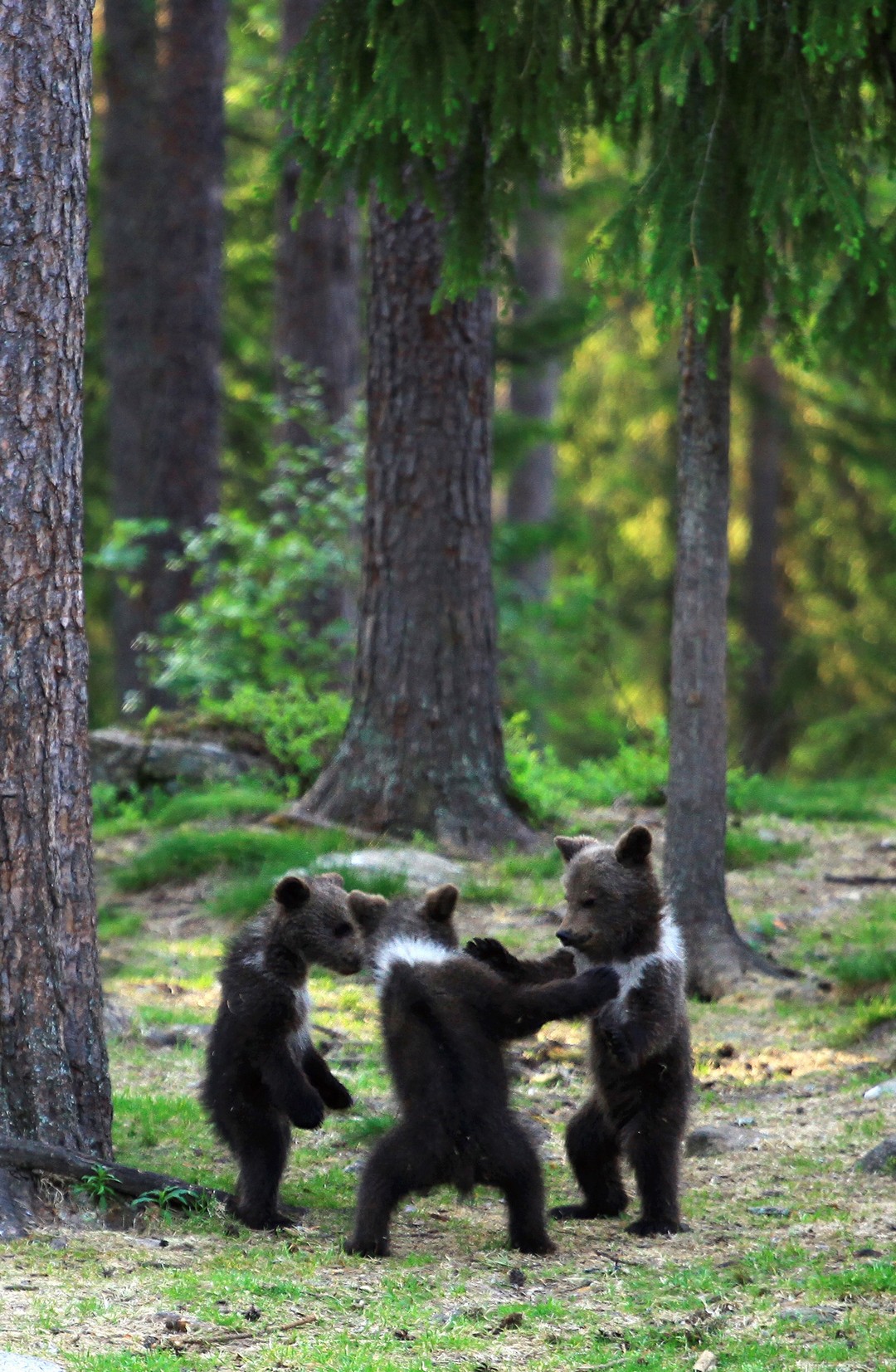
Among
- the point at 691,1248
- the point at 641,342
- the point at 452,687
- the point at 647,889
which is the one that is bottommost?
the point at 691,1248

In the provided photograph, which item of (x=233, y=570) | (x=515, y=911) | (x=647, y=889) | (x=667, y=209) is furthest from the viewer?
(x=233, y=570)

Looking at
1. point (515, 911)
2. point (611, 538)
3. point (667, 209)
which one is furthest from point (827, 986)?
point (611, 538)

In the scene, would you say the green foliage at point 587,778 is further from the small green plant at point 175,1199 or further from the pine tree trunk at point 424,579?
the small green plant at point 175,1199

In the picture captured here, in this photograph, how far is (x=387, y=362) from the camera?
1140 cm

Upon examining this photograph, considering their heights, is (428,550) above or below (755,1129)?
above

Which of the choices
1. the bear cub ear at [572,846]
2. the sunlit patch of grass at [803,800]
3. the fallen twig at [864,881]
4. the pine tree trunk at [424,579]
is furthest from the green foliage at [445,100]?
the sunlit patch of grass at [803,800]

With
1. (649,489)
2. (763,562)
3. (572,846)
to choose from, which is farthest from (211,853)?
(649,489)

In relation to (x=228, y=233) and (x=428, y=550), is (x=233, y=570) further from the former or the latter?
(x=228, y=233)

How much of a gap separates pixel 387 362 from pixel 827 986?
5382mm

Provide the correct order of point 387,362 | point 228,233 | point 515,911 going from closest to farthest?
1. point 515,911
2. point 387,362
3. point 228,233

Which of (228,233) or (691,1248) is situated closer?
(691,1248)

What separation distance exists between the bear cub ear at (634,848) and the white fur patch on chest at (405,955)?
86 cm

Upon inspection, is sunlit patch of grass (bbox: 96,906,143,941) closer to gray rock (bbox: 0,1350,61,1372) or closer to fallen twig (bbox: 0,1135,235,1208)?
fallen twig (bbox: 0,1135,235,1208)

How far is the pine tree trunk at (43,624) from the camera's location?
5656 mm
